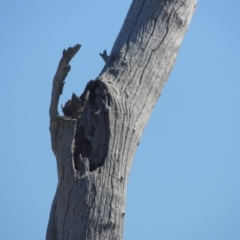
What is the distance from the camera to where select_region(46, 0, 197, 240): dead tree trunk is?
4.57m

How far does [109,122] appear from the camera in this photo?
4.71 meters

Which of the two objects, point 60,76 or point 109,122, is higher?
point 60,76

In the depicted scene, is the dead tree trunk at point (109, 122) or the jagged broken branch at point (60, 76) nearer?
the dead tree trunk at point (109, 122)

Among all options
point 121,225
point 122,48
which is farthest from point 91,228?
point 122,48

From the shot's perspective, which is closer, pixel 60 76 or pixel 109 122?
pixel 109 122

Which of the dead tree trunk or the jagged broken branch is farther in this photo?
the jagged broken branch

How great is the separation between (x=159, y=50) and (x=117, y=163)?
101 cm

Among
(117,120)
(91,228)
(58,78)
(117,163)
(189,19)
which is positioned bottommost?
(91,228)

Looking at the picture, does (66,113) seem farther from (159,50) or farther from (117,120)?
(159,50)

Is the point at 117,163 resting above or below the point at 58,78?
below

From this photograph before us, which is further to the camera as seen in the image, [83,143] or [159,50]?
[159,50]

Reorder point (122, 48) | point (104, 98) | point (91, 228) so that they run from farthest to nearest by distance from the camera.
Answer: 1. point (122, 48)
2. point (104, 98)
3. point (91, 228)

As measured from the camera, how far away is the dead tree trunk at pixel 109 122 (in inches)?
180

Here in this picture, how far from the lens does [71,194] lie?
4625 millimetres
